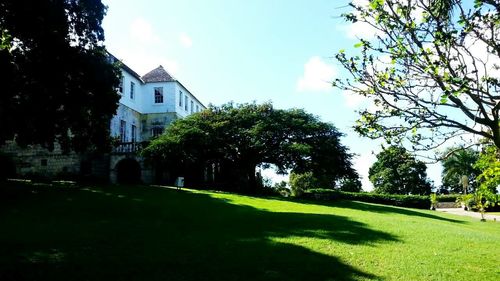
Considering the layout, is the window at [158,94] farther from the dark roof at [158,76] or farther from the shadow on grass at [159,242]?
the shadow on grass at [159,242]

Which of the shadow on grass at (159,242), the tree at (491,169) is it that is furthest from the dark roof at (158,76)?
the tree at (491,169)

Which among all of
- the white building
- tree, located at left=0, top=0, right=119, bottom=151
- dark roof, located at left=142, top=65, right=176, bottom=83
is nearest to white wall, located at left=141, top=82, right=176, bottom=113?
the white building

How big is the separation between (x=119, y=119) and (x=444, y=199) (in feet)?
151

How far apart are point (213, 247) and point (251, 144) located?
85.5 ft

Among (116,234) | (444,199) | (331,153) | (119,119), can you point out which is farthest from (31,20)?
(444,199)

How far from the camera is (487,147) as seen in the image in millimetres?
8172

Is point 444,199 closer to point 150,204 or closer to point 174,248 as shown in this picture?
point 150,204

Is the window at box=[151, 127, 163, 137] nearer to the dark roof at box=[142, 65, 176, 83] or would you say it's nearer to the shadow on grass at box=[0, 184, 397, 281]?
the dark roof at box=[142, 65, 176, 83]

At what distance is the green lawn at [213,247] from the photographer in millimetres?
8609

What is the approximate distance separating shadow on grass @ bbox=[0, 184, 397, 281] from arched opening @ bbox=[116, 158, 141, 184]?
17441 mm

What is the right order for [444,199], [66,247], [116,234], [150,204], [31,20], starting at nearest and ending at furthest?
[66,247] → [116,234] → [31,20] → [150,204] → [444,199]

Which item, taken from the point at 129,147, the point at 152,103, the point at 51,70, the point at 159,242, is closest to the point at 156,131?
the point at 152,103

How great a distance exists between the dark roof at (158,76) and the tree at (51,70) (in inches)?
765

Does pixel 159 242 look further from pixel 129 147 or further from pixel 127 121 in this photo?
pixel 127 121
